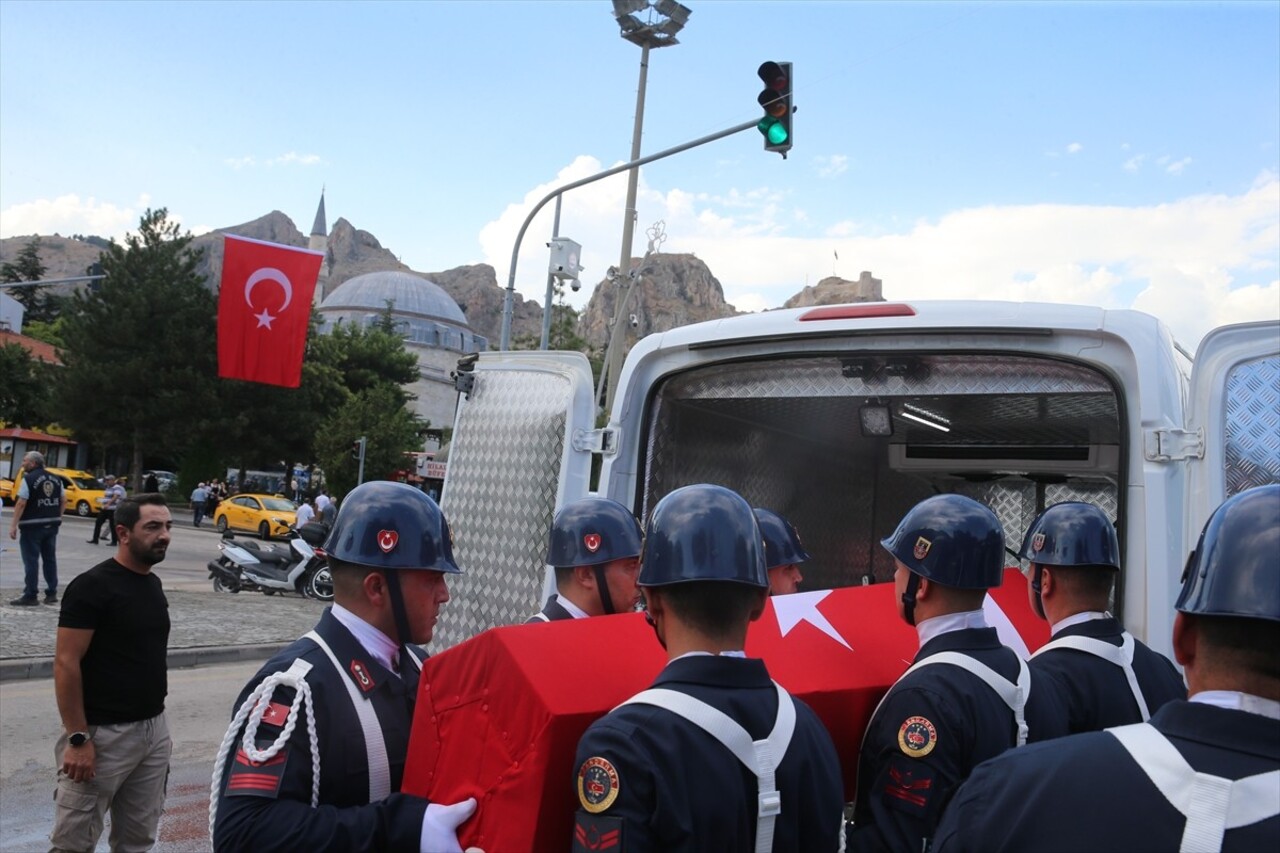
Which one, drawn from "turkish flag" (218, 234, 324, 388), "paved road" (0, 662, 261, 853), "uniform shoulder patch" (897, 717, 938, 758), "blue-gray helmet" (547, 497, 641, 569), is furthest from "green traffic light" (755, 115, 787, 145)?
"uniform shoulder patch" (897, 717, 938, 758)

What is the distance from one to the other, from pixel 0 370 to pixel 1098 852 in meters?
59.2

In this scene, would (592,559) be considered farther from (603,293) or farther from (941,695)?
(603,293)

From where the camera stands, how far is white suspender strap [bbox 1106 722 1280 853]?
4.53 feet

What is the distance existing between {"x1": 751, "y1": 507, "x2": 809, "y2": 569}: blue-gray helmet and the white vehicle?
500 mm

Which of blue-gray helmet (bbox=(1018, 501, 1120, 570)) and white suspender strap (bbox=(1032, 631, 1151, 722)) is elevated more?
blue-gray helmet (bbox=(1018, 501, 1120, 570))

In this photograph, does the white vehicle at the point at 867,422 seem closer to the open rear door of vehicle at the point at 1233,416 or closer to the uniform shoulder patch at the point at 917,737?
the open rear door of vehicle at the point at 1233,416

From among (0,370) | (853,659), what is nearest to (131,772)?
(853,659)

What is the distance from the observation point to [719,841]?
1.94m

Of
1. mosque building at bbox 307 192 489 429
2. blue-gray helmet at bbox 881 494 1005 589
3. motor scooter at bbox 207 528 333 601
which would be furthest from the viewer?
mosque building at bbox 307 192 489 429

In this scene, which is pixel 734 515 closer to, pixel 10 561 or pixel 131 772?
pixel 131 772

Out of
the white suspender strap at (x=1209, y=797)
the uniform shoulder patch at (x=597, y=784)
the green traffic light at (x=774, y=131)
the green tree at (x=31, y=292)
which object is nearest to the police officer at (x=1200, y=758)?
the white suspender strap at (x=1209, y=797)

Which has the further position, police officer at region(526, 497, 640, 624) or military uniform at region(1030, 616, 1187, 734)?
police officer at region(526, 497, 640, 624)

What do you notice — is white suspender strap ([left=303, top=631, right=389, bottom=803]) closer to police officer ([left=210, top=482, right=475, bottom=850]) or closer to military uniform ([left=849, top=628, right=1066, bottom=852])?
police officer ([left=210, top=482, right=475, bottom=850])

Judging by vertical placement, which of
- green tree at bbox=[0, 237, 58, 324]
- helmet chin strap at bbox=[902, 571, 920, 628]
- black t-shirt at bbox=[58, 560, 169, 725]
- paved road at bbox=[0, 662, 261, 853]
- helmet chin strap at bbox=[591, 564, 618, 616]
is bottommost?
paved road at bbox=[0, 662, 261, 853]
